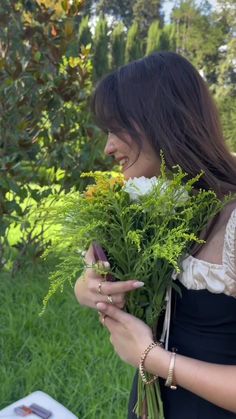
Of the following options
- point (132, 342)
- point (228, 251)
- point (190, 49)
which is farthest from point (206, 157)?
point (190, 49)

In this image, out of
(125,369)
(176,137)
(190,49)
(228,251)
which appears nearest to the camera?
(228,251)

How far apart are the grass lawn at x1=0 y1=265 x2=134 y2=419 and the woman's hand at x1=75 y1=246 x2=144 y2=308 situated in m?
1.31

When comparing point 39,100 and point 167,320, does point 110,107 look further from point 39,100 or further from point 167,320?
point 39,100

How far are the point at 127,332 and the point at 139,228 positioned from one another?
0.64 feet

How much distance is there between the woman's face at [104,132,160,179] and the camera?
1.07 meters

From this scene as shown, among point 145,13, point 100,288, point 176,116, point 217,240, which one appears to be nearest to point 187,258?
point 217,240

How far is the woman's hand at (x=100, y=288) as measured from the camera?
91 centimetres

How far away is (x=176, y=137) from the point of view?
1019 mm

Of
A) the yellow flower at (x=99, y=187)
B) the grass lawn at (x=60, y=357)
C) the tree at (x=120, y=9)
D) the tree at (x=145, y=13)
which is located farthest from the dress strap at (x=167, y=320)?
the tree at (x=120, y=9)

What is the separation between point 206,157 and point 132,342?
1.27 ft

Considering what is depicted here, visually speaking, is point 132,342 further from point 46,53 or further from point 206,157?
point 46,53

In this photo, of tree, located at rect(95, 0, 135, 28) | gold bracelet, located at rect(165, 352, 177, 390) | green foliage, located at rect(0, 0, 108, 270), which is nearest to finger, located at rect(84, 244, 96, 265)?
gold bracelet, located at rect(165, 352, 177, 390)

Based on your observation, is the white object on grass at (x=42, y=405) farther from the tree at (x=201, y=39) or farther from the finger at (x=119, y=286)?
the tree at (x=201, y=39)

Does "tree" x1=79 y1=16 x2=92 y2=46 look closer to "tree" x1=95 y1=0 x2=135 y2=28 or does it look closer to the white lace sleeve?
the white lace sleeve
